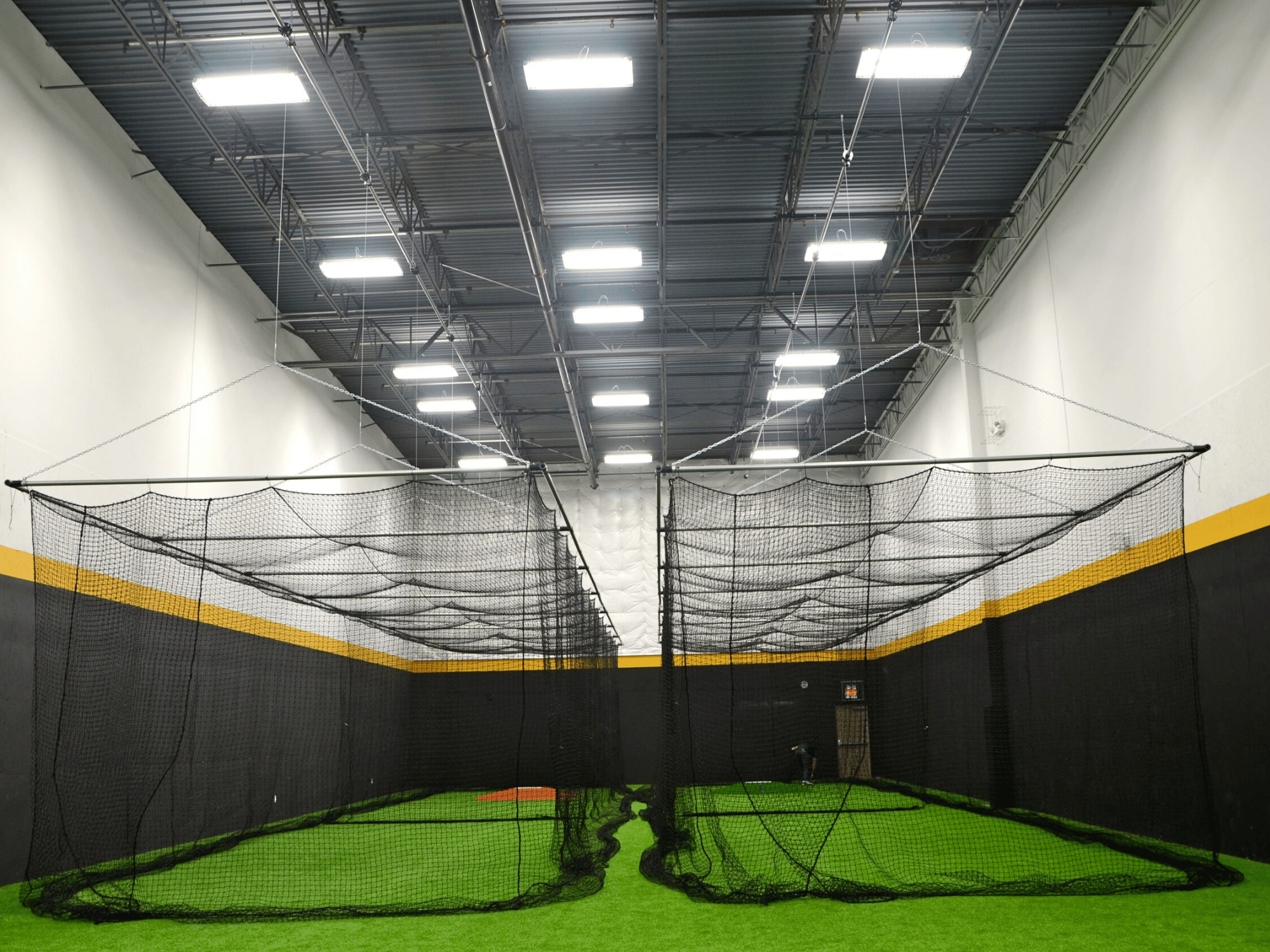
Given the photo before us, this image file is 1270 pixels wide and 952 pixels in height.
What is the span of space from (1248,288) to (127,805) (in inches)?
328

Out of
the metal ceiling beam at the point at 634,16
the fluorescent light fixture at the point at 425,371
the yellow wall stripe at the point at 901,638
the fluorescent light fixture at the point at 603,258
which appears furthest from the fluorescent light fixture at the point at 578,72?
the fluorescent light fixture at the point at 425,371

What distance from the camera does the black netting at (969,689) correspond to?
634 centimetres

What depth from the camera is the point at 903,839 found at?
8102 mm

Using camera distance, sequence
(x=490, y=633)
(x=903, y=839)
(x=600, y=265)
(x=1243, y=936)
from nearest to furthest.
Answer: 1. (x=1243, y=936)
2. (x=903, y=839)
3. (x=600, y=265)
4. (x=490, y=633)

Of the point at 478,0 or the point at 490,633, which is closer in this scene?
the point at 478,0

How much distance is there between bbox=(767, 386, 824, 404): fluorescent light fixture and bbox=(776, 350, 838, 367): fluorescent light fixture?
0.64 meters

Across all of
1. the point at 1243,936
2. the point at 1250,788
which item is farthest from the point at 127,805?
the point at 1250,788

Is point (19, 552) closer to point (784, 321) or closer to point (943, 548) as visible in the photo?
point (943, 548)

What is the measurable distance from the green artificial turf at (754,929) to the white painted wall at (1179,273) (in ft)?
9.55

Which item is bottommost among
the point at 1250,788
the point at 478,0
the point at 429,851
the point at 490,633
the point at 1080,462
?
the point at 429,851

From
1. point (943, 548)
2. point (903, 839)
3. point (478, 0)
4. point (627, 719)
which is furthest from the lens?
point (627, 719)

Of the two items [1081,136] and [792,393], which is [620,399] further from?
[1081,136]

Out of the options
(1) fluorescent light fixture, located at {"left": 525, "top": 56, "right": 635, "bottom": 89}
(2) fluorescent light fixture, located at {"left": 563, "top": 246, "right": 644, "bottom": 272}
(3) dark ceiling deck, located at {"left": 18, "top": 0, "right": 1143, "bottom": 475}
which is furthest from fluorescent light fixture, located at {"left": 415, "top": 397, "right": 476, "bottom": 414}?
(1) fluorescent light fixture, located at {"left": 525, "top": 56, "right": 635, "bottom": 89}

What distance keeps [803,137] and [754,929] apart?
22.1ft
